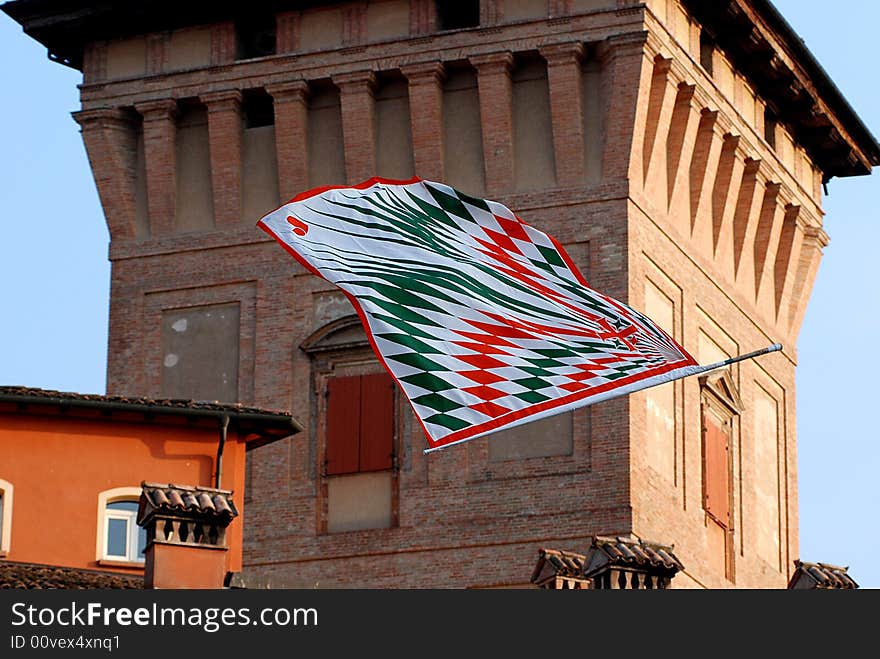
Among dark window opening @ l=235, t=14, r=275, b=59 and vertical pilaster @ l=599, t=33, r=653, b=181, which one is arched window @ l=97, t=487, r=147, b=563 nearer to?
vertical pilaster @ l=599, t=33, r=653, b=181

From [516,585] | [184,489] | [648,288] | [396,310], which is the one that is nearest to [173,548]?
[184,489]

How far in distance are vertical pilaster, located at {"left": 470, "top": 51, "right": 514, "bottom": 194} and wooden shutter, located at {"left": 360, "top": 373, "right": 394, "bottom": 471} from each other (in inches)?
101

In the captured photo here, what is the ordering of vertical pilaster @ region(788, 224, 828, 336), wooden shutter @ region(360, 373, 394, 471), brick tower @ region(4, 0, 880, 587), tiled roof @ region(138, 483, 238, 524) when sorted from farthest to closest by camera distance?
vertical pilaster @ region(788, 224, 828, 336)
wooden shutter @ region(360, 373, 394, 471)
brick tower @ region(4, 0, 880, 587)
tiled roof @ region(138, 483, 238, 524)

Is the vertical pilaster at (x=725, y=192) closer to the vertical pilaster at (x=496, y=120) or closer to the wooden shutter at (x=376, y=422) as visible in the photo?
the vertical pilaster at (x=496, y=120)

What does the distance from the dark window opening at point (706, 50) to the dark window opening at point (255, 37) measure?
16.9 feet

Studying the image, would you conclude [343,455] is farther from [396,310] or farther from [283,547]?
[396,310]

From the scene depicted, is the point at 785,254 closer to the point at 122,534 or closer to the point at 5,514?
the point at 122,534

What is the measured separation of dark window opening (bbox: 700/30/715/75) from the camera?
129 feet

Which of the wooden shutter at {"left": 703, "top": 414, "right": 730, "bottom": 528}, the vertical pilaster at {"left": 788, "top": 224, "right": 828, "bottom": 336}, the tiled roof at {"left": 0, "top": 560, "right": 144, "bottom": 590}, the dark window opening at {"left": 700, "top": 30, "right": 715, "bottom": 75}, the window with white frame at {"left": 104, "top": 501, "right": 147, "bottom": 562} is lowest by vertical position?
the tiled roof at {"left": 0, "top": 560, "right": 144, "bottom": 590}

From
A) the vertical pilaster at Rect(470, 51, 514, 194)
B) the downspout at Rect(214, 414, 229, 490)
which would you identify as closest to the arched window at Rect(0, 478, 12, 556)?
the downspout at Rect(214, 414, 229, 490)

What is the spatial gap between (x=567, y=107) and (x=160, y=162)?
5.17 m

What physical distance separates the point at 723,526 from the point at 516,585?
4.01 m

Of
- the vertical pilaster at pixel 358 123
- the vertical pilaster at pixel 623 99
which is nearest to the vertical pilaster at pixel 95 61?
the vertical pilaster at pixel 358 123

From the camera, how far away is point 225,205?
3903 centimetres
